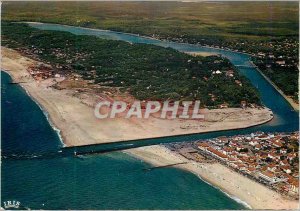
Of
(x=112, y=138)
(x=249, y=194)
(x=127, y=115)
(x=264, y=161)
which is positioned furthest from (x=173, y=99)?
(x=249, y=194)

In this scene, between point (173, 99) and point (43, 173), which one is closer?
point (43, 173)

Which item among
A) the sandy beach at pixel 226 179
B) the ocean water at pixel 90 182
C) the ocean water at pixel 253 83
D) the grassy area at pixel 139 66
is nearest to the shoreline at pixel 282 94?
the ocean water at pixel 253 83

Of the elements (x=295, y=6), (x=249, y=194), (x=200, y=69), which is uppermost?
(x=295, y=6)

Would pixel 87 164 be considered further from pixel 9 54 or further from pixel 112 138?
pixel 9 54

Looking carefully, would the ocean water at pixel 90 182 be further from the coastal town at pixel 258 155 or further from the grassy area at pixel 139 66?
the grassy area at pixel 139 66

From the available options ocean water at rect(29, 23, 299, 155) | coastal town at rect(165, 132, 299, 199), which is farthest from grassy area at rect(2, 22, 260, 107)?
coastal town at rect(165, 132, 299, 199)

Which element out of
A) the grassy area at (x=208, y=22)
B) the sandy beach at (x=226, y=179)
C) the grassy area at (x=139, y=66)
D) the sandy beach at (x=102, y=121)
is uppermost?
the grassy area at (x=208, y=22)

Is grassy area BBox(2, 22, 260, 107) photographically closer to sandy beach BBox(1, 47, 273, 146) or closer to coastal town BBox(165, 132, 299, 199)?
sandy beach BBox(1, 47, 273, 146)
